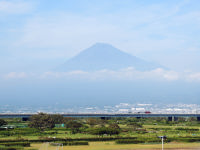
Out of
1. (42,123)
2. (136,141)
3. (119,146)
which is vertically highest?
(42,123)

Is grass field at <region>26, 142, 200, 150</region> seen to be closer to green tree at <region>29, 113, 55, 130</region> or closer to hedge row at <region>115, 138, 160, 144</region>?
hedge row at <region>115, 138, 160, 144</region>

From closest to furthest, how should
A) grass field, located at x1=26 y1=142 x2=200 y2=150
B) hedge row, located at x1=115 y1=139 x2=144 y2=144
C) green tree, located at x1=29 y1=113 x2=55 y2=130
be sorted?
grass field, located at x1=26 y1=142 x2=200 y2=150, hedge row, located at x1=115 y1=139 x2=144 y2=144, green tree, located at x1=29 y1=113 x2=55 y2=130

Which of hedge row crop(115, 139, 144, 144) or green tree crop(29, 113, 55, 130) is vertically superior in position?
Answer: green tree crop(29, 113, 55, 130)

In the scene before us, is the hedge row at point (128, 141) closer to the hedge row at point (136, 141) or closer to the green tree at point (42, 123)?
the hedge row at point (136, 141)

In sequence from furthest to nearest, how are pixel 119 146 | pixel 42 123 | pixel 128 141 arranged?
pixel 42 123, pixel 128 141, pixel 119 146

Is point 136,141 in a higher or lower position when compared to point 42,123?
lower

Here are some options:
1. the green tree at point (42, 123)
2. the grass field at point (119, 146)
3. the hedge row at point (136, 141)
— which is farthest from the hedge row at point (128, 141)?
the green tree at point (42, 123)

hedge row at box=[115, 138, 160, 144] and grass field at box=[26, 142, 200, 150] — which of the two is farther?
hedge row at box=[115, 138, 160, 144]

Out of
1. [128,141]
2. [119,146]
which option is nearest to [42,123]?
[128,141]

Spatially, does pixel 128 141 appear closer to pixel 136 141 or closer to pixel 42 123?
pixel 136 141

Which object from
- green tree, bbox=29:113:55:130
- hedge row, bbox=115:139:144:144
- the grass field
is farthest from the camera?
green tree, bbox=29:113:55:130

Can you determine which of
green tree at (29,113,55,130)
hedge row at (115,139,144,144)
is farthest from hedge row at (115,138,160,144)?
green tree at (29,113,55,130)
